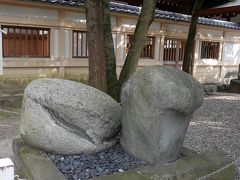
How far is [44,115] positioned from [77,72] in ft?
20.7

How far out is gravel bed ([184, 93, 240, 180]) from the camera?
17.4 ft

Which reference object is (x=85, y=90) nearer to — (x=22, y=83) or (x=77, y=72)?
(x=22, y=83)

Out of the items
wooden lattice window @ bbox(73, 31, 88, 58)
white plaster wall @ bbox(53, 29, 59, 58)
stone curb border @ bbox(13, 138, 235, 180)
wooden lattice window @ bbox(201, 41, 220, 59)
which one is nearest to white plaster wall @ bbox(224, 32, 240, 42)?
wooden lattice window @ bbox(201, 41, 220, 59)

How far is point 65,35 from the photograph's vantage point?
29.8 feet

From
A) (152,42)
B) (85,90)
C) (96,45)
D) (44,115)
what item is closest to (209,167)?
(85,90)

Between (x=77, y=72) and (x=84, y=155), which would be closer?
(x=84, y=155)

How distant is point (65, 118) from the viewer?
132 inches

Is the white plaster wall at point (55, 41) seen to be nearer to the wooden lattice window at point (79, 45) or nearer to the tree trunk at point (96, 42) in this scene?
the wooden lattice window at point (79, 45)

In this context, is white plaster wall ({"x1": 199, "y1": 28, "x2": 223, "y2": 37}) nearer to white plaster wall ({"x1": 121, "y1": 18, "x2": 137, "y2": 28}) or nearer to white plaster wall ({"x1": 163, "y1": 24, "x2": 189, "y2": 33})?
white plaster wall ({"x1": 163, "y1": 24, "x2": 189, "y2": 33})

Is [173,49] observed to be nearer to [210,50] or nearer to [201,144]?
[210,50]

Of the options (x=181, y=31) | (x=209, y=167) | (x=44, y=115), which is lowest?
(x=209, y=167)

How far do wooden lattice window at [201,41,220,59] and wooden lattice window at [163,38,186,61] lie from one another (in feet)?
4.89

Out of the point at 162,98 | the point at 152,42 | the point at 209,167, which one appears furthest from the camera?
the point at 152,42

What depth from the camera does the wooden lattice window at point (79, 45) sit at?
949 centimetres
